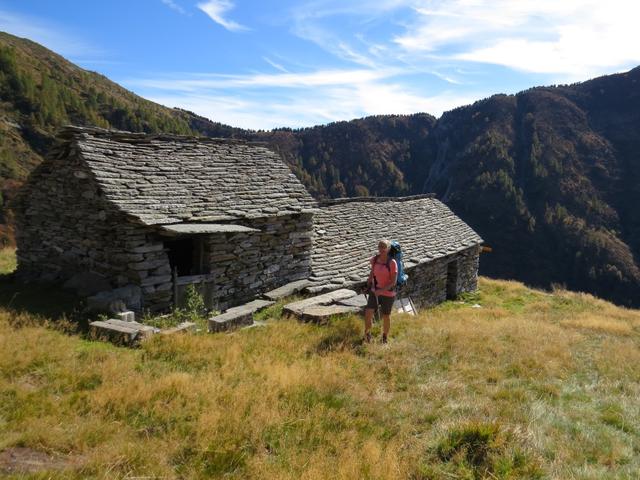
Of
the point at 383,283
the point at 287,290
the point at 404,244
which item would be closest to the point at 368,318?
the point at 383,283

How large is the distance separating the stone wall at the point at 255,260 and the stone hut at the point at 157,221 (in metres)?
0.03

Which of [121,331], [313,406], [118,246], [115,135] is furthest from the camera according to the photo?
[115,135]

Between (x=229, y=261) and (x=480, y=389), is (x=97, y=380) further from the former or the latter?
(x=229, y=261)

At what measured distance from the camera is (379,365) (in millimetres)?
7035

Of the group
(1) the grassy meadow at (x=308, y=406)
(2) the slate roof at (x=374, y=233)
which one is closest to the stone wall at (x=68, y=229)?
(1) the grassy meadow at (x=308, y=406)

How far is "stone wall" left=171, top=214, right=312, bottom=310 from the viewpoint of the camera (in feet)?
35.1

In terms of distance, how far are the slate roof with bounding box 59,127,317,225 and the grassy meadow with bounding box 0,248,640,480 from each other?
3106mm

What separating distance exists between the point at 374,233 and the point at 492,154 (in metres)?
76.7

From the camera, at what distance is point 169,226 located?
9.37 meters

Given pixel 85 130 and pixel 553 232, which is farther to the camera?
pixel 553 232

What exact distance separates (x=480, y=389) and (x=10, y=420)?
18.2 feet

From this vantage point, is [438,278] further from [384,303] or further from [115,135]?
[115,135]

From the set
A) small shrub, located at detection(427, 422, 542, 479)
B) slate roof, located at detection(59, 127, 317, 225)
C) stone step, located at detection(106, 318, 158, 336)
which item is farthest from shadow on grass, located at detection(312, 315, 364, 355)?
slate roof, located at detection(59, 127, 317, 225)

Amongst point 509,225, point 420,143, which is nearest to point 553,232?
point 509,225
